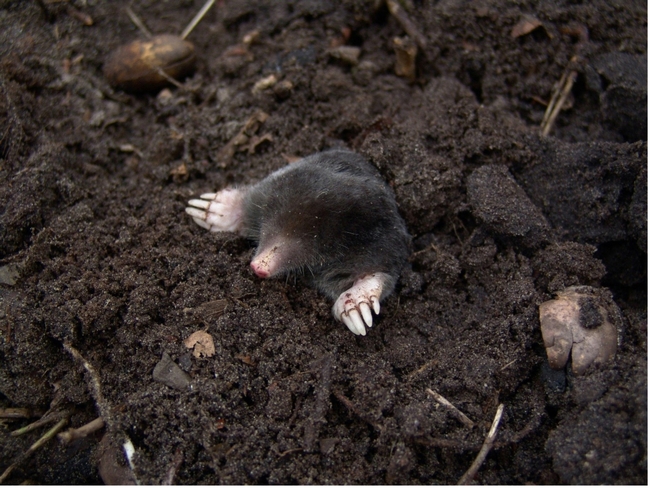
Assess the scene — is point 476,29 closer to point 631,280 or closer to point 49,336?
point 631,280

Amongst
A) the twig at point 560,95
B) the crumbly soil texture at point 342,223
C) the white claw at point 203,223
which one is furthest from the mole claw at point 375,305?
the twig at point 560,95

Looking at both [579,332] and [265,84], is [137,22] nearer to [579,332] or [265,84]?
[265,84]

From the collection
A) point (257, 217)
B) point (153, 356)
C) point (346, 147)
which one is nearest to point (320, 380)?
point (153, 356)

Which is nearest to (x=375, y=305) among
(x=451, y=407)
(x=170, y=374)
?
(x=451, y=407)

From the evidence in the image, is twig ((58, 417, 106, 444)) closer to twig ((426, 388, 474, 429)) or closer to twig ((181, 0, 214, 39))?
twig ((426, 388, 474, 429))

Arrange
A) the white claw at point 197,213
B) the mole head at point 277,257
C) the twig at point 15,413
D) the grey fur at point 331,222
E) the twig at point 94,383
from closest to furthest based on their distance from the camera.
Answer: the twig at point 94,383
the twig at point 15,413
the mole head at point 277,257
the grey fur at point 331,222
the white claw at point 197,213

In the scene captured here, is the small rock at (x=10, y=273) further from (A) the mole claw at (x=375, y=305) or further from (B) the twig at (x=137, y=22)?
(B) the twig at (x=137, y=22)
